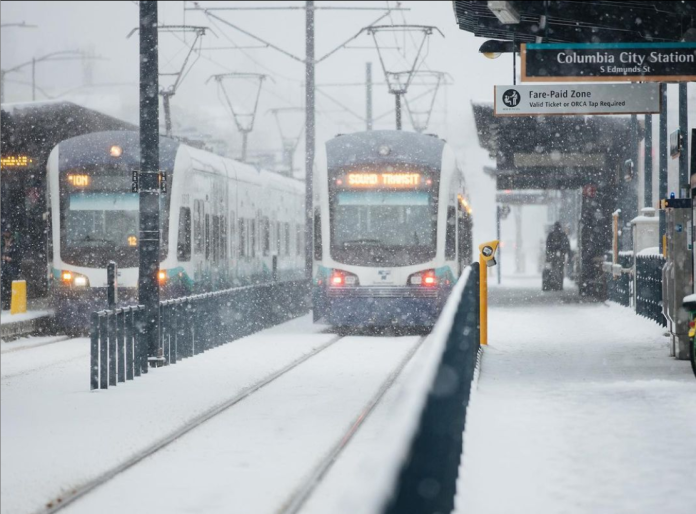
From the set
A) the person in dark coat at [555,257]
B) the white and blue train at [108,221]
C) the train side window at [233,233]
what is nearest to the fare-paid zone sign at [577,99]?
the white and blue train at [108,221]

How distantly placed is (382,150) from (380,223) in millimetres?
1194

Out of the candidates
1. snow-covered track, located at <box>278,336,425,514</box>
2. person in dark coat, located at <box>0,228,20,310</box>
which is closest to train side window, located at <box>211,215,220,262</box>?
person in dark coat, located at <box>0,228,20,310</box>

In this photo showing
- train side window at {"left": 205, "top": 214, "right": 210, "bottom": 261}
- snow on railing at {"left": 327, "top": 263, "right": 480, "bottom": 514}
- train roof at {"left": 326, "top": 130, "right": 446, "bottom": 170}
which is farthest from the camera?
train side window at {"left": 205, "top": 214, "right": 210, "bottom": 261}

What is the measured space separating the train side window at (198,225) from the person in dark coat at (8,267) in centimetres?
661

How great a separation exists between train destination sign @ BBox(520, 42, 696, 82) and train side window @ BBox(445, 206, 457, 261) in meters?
6.97

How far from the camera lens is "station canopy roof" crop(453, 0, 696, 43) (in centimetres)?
1034

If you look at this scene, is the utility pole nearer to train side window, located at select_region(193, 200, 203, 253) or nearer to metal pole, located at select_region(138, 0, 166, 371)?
metal pole, located at select_region(138, 0, 166, 371)

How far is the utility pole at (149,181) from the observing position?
1394 centimetres

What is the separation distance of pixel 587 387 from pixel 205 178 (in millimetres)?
10893

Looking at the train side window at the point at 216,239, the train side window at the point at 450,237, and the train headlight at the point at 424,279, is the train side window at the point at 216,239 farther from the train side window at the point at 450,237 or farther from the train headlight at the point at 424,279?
the train side window at the point at 450,237

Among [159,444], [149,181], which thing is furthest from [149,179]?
[159,444]

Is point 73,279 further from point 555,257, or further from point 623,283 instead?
point 555,257

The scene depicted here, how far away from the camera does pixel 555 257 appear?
3200 centimetres

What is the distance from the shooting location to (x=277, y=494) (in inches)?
268
